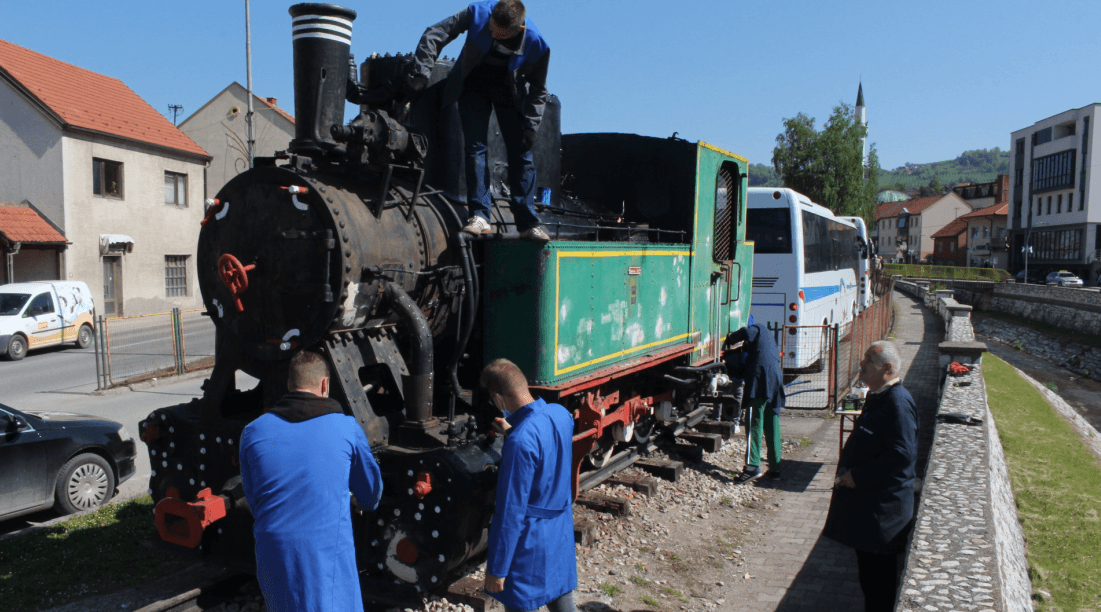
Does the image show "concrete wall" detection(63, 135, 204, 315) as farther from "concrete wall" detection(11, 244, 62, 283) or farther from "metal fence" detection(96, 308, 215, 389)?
"metal fence" detection(96, 308, 215, 389)

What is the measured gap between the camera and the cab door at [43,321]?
54.5ft

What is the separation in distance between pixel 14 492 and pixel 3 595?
166cm

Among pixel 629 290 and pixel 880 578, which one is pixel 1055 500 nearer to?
pixel 880 578

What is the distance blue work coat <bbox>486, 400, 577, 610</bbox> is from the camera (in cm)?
314

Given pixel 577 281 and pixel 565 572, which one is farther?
pixel 577 281

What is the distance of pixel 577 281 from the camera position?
5.07m

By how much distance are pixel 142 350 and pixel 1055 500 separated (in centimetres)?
1455

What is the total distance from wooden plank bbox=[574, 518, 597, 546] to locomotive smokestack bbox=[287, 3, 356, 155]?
321cm

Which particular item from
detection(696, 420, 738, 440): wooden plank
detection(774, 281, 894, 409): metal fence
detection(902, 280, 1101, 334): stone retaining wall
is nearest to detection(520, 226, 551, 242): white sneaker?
detection(696, 420, 738, 440): wooden plank

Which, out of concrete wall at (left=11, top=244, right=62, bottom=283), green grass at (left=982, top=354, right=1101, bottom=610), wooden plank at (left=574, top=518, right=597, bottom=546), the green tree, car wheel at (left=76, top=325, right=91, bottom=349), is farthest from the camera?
the green tree

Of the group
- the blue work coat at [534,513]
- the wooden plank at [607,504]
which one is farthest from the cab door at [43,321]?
the blue work coat at [534,513]

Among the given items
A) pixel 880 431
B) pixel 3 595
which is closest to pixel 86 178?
pixel 3 595

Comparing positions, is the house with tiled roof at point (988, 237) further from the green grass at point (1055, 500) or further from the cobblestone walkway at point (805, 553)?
the cobblestone walkway at point (805, 553)

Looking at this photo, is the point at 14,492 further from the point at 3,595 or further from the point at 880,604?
the point at 880,604
